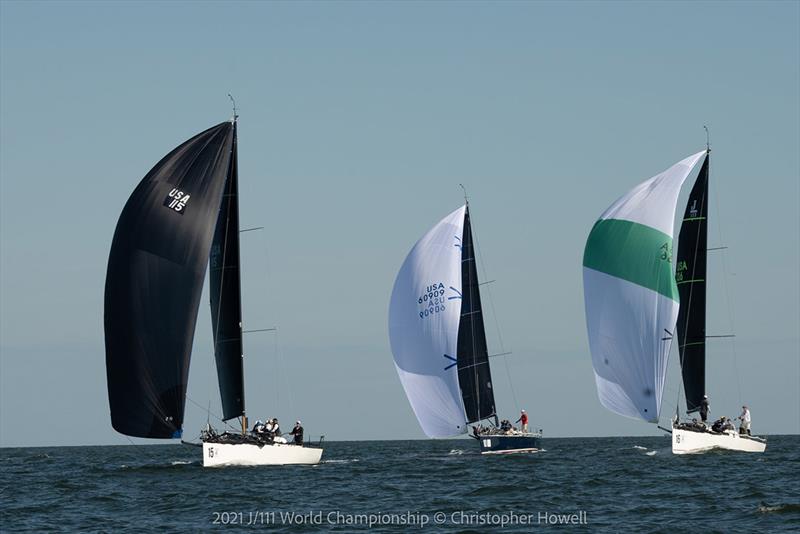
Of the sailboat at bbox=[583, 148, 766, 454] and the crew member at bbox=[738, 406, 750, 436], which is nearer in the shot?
the sailboat at bbox=[583, 148, 766, 454]

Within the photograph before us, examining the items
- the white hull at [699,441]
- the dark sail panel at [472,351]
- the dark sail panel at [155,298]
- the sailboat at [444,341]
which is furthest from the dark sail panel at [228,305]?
the white hull at [699,441]

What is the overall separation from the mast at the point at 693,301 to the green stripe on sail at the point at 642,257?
6.51ft

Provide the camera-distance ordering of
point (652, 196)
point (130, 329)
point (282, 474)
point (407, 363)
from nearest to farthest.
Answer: point (130, 329)
point (282, 474)
point (652, 196)
point (407, 363)

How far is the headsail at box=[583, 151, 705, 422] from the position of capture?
5459 cm

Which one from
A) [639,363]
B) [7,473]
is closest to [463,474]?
[639,363]

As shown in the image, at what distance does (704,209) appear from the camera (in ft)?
187

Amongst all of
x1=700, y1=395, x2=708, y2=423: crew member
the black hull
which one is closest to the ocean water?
x1=700, y1=395, x2=708, y2=423: crew member

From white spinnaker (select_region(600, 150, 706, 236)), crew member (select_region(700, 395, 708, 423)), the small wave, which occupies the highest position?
white spinnaker (select_region(600, 150, 706, 236))

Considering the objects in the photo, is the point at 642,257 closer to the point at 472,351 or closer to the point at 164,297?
the point at 472,351

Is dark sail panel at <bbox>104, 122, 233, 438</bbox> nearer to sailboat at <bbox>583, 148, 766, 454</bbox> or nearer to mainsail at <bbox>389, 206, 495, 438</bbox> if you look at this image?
mainsail at <bbox>389, 206, 495, 438</bbox>

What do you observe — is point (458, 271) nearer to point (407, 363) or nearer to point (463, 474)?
point (407, 363)

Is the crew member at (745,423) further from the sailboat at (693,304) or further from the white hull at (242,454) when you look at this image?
Answer: the white hull at (242,454)

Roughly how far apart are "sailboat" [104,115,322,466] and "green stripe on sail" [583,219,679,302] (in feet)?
53.1

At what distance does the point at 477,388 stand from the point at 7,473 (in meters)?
21.6
